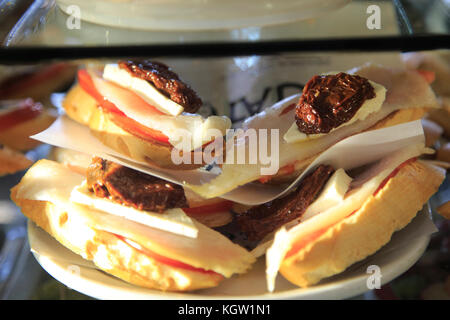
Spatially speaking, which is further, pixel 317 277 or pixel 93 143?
pixel 93 143

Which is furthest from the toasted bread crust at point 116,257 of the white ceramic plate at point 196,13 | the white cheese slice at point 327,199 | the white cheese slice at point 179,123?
the white ceramic plate at point 196,13

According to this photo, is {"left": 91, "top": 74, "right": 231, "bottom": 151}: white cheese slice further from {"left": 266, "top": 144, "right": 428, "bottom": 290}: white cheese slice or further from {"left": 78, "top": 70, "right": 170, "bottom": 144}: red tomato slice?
{"left": 266, "top": 144, "right": 428, "bottom": 290}: white cheese slice

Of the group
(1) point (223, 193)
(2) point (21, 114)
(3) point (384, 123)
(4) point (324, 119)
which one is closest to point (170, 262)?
(1) point (223, 193)

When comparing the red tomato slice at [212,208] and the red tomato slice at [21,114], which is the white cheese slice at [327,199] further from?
the red tomato slice at [21,114]

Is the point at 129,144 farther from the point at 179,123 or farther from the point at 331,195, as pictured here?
the point at 331,195
